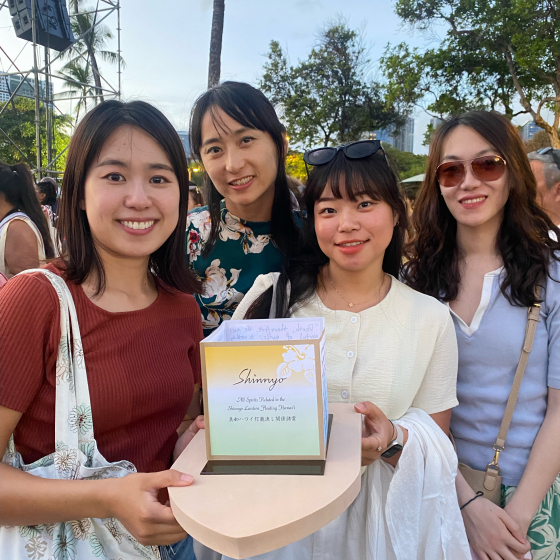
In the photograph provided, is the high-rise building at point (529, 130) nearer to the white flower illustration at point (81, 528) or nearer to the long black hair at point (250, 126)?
the long black hair at point (250, 126)

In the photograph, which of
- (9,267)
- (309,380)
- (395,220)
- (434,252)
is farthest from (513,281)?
(9,267)

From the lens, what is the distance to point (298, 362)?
1.04 m

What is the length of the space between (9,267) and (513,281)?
381cm

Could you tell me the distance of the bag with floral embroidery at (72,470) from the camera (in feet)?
3.74

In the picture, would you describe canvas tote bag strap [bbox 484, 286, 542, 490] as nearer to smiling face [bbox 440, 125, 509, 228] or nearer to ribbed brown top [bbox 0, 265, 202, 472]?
smiling face [bbox 440, 125, 509, 228]

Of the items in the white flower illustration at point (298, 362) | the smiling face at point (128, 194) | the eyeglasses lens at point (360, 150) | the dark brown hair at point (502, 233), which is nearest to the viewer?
the white flower illustration at point (298, 362)

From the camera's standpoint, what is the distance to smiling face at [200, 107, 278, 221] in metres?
2.11

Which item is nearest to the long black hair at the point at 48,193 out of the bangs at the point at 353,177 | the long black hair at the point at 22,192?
the long black hair at the point at 22,192

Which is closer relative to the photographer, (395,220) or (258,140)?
(395,220)

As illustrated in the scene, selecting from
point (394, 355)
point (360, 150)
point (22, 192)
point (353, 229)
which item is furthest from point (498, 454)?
point (22, 192)

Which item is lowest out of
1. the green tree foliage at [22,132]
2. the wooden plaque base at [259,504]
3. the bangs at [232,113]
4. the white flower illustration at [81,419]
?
the wooden plaque base at [259,504]

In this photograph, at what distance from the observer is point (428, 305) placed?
172 centimetres

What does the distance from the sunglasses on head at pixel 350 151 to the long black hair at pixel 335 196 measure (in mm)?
17

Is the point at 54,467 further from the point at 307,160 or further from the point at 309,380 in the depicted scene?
the point at 307,160
